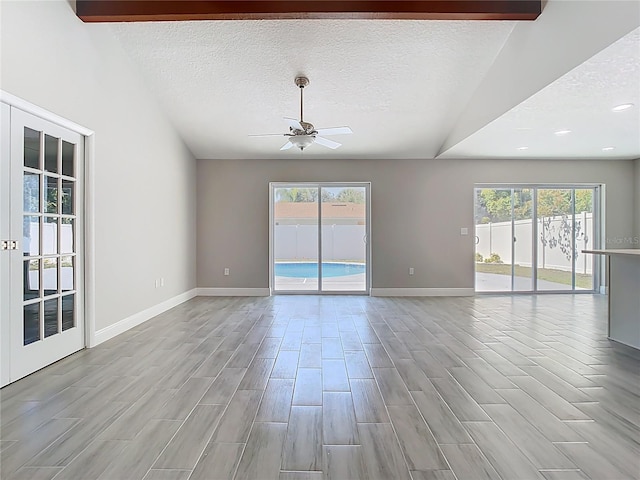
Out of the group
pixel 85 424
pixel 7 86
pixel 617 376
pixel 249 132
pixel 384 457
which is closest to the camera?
pixel 384 457

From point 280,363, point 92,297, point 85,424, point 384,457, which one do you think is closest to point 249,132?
point 92,297

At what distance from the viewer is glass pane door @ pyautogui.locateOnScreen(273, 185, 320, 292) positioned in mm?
7238

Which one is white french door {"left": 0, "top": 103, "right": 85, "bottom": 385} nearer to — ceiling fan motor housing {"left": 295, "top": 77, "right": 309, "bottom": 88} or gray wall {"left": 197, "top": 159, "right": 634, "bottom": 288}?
ceiling fan motor housing {"left": 295, "top": 77, "right": 309, "bottom": 88}

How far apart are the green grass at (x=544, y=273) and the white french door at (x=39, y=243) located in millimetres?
6441

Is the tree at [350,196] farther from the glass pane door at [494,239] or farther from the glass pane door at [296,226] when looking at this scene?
the glass pane door at [494,239]

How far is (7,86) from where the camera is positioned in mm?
2727

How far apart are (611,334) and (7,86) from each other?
Result: 5.82m

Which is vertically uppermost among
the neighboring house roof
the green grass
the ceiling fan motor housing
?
the ceiling fan motor housing

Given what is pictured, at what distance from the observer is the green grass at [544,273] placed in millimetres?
7191

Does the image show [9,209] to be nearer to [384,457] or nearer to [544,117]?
[384,457]

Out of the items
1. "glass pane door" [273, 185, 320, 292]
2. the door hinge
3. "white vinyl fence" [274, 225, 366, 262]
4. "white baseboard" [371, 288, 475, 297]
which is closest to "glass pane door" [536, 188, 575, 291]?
"white baseboard" [371, 288, 475, 297]

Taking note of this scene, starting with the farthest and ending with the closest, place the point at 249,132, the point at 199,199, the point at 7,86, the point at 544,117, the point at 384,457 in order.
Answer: the point at 199,199 → the point at 249,132 → the point at 544,117 → the point at 7,86 → the point at 384,457

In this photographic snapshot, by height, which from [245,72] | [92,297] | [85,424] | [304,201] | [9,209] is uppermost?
[245,72]

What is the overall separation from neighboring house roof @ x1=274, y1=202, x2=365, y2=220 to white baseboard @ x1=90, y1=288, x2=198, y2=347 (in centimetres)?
231
